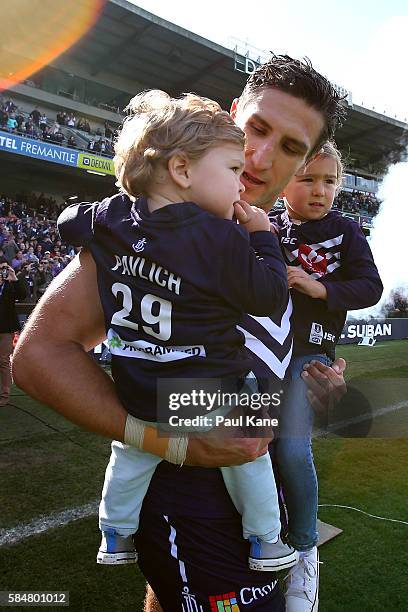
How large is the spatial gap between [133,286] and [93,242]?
229 millimetres

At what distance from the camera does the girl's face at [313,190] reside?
2.07 meters

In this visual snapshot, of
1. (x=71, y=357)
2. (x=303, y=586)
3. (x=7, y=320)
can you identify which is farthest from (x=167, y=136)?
(x=7, y=320)

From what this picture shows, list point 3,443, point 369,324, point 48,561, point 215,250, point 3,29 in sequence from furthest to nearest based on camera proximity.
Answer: point 3,29 → point 369,324 → point 3,443 → point 48,561 → point 215,250

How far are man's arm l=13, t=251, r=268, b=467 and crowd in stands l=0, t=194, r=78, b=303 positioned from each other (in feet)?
38.8

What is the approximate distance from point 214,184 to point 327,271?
2.86 feet

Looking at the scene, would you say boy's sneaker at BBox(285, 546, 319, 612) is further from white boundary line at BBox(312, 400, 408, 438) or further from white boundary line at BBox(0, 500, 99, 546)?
white boundary line at BBox(312, 400, 408, 438)

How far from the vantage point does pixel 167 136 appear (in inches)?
54.6

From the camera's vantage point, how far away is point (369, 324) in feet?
52.3

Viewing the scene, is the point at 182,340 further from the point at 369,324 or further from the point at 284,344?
the point at 369,324

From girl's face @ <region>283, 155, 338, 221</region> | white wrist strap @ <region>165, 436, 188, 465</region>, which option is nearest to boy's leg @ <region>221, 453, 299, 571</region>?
white wrist strap @ <region>165, 436, 188, 465</region>

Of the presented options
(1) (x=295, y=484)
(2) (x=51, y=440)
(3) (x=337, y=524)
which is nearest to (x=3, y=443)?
(2) (x=51, y=440)

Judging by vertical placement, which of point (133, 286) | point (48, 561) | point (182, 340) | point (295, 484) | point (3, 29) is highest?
point (3, 29)

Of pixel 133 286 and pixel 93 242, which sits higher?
pixel 93 242

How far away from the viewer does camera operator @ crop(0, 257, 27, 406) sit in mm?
6660
